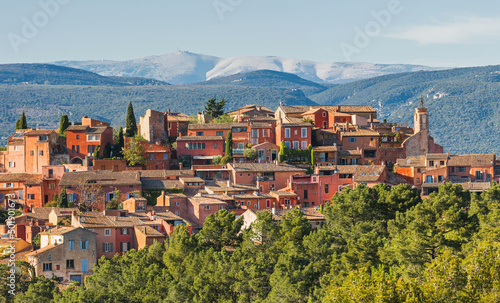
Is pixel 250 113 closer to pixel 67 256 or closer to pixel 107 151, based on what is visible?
pixel 107 151

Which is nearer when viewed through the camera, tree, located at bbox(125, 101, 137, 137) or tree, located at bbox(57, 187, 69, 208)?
tree, located at bbox(57, 187, 69, 208)

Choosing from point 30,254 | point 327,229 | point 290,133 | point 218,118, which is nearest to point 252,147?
point 290,133

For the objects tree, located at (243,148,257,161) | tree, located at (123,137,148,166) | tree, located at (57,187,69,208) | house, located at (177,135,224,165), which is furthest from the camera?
house, located at (177,135,224,165)

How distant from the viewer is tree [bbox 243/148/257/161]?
298ft

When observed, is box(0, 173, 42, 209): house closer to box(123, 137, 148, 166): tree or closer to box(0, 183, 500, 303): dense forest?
box(123, 137, 148, 166): tree

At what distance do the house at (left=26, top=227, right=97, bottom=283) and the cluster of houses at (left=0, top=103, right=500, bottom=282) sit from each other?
72 millimetres

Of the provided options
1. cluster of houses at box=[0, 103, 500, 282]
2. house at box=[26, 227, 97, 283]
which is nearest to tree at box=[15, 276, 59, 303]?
house at box=[26, 227, 97, 283]

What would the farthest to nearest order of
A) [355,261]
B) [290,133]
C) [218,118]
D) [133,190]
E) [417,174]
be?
[218,118], [290,133], [417,174], [133,190], [355,261]

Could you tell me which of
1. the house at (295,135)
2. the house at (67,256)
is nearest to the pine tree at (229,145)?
the house at (295,135)

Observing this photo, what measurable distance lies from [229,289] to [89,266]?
1371 cm

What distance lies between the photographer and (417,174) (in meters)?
86.8

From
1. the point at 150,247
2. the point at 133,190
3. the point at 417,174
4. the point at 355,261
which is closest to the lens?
the point at 355,261

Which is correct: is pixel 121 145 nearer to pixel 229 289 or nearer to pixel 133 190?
pixel 133 190

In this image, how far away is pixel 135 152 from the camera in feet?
291
